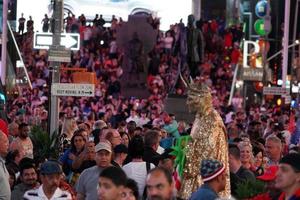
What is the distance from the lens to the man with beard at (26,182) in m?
15.0

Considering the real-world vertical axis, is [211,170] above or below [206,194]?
above

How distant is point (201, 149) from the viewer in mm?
16109

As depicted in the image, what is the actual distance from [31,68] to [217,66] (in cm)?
913

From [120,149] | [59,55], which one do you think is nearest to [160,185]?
[120,149]

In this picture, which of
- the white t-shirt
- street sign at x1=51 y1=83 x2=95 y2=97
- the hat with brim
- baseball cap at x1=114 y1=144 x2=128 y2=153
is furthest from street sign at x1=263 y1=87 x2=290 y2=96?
the hat with brim

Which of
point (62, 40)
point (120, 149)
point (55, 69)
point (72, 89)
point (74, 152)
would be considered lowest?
point (74, 152)

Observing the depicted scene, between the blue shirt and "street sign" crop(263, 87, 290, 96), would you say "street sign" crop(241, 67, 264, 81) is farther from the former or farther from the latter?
the blue shirt

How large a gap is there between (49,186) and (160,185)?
3.36 m

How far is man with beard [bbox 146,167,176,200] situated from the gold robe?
4.89 meters

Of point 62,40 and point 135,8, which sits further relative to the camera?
point 135,8

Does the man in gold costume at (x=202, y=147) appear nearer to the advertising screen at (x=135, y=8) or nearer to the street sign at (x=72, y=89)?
the street sign at (x=72, y=89)

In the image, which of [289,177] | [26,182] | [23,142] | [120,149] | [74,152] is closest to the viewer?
[289,177]

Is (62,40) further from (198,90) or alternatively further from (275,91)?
(275,91)

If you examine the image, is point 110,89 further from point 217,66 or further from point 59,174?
point 59,174
